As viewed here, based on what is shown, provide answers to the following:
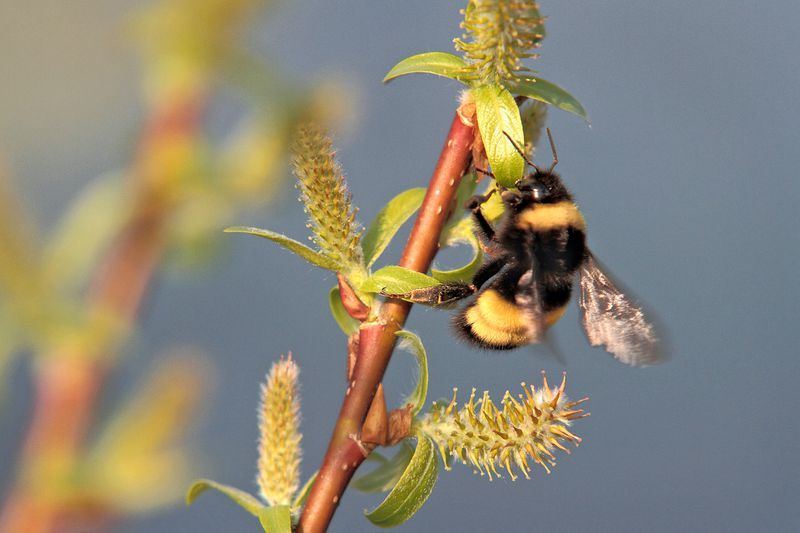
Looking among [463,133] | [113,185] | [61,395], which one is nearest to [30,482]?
[61,395]

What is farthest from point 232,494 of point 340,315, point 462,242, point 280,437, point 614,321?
point 614,321

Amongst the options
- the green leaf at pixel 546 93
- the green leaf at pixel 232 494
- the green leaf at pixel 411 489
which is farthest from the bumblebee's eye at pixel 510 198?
the green leaf at pixel 232 494

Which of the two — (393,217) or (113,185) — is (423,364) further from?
(113,185)

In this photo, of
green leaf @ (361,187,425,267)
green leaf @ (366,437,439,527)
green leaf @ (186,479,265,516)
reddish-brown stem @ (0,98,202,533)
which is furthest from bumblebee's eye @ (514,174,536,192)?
reddish-brown stem @ (0,98,202,533)

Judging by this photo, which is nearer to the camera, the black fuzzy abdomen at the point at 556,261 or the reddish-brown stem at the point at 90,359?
the black fuzzy abdomen at the point at 556,261

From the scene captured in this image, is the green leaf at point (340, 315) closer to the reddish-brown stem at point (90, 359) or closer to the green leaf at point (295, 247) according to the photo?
the green leaf at point (295, 247)

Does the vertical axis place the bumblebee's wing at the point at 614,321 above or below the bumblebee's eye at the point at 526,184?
below
